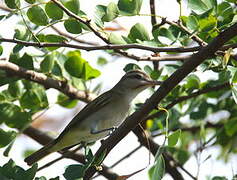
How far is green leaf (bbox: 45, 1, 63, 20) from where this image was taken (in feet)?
11.2

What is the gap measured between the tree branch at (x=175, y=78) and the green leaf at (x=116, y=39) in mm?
671

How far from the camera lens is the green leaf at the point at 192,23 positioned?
128 inches

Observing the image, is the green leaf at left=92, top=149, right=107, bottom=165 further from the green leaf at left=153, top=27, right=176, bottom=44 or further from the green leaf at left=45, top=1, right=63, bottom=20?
the green leaf at left=45, top=1, right=63, bottom=20

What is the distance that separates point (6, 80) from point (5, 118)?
32 cm

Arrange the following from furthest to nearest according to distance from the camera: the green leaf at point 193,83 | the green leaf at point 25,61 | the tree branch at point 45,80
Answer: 1. the green leaf at point 193,83
2. the green leaf at point 25,61
3. the tree branch at point 45,80

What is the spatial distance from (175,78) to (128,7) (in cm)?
76

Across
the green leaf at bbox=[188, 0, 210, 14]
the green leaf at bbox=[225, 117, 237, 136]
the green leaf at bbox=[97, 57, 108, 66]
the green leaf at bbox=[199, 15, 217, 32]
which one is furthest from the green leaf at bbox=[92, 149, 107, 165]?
the green leaf at bbox=[97, 57, 108, 66]

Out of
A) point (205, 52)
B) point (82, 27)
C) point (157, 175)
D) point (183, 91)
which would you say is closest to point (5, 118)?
point (82, 27)

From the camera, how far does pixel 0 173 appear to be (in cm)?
312

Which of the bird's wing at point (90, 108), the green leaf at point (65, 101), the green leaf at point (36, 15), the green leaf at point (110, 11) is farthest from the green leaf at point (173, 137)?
the green leaf at point (65, 101)

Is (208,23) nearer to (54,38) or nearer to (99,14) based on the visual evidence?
(99,14)

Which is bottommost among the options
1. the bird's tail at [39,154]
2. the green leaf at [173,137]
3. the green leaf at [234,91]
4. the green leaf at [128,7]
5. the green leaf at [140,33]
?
the bird's tail at [39,154]

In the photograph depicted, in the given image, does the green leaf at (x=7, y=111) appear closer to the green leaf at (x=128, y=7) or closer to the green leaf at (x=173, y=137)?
the green leaf at (x=128, y=7)

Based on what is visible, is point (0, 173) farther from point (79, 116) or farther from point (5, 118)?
point (79, 116)
